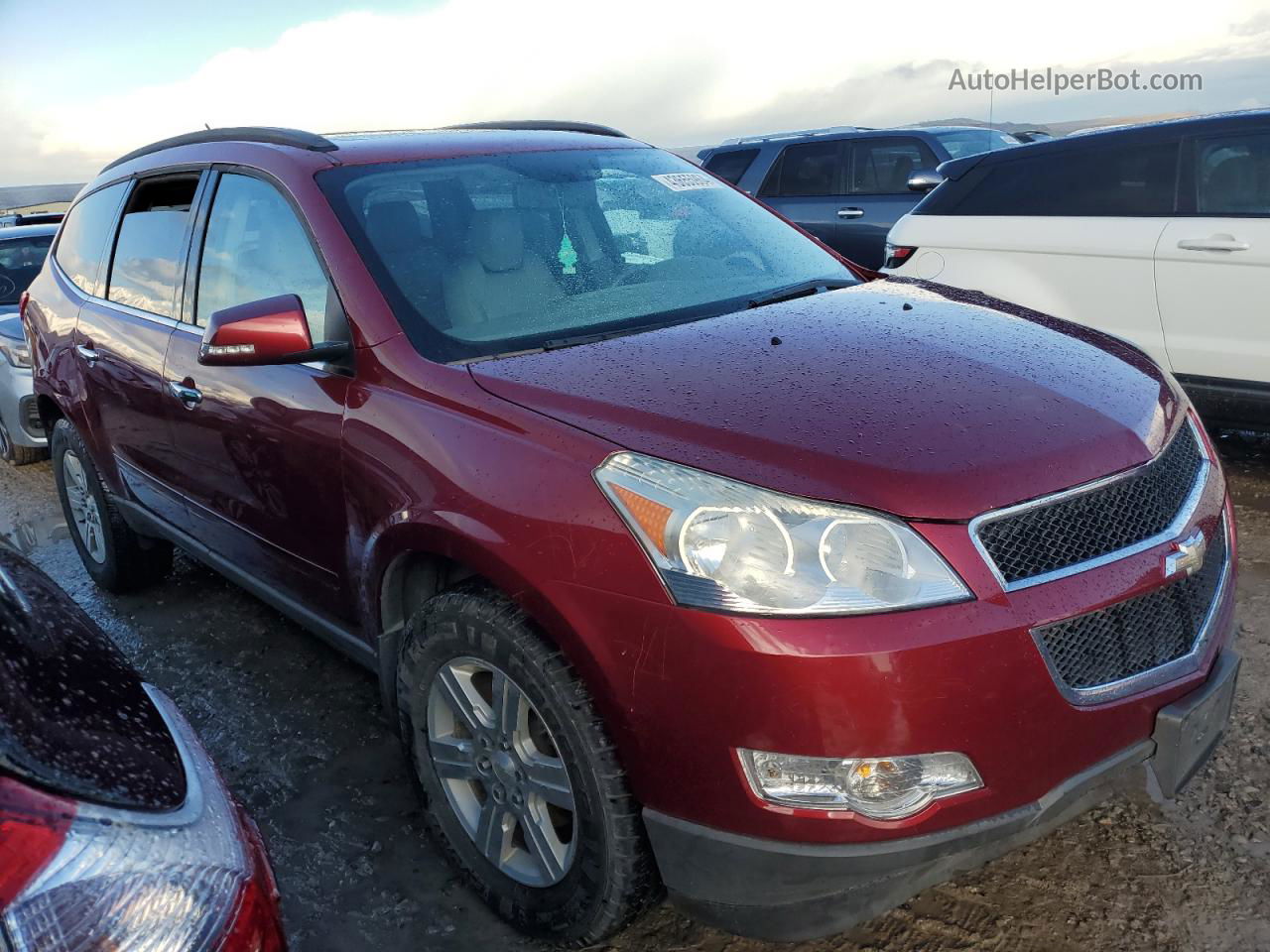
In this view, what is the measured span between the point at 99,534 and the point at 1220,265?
4995 mm

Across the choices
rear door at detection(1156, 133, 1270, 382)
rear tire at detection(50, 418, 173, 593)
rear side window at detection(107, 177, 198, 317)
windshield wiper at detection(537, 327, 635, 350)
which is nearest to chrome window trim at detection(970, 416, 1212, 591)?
windshield wiper at detection(537, 327, 635, 350)

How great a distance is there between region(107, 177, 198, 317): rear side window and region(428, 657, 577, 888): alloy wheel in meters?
1.87

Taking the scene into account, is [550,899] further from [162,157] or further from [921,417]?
[162,157]

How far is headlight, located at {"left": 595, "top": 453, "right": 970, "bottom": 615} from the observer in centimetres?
183

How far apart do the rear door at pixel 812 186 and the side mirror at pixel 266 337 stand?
25.6 feet

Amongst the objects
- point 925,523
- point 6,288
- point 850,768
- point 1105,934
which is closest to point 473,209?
point 925,523

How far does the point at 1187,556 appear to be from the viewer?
81.8 inches

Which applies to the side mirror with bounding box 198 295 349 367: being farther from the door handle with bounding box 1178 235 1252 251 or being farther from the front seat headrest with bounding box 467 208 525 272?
the door handle with bounding box 1178 235 1252 251

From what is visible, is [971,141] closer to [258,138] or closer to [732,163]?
[732,163]

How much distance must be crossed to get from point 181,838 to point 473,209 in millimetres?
1979

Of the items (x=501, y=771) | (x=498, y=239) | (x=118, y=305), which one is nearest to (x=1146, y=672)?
(x=501, y=771)

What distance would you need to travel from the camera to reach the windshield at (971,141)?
32.1 ft

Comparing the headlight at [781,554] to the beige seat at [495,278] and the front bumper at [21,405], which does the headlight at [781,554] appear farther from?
the front bumper at [21,405]

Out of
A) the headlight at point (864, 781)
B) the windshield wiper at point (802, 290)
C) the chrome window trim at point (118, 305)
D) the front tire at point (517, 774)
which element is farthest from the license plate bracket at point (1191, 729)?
the chrome window trim at point (118, 305)
